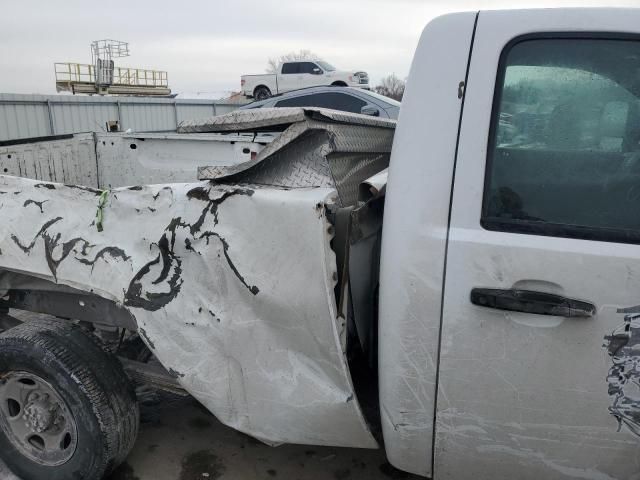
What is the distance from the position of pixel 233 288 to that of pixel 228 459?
1.24m

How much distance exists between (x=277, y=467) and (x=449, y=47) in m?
2.06

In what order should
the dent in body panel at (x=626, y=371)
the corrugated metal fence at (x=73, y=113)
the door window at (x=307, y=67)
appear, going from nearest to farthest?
the dent in body panel at (x=626, y=371)
the corrugated metal fence at (x=73, y=113)
the door window at (x=307, y=67)

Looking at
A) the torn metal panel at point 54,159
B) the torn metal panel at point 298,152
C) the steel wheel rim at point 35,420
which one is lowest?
the steel wheel rim at point 35,420

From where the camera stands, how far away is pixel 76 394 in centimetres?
219

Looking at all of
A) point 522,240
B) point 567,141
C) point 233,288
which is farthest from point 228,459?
point 567,141

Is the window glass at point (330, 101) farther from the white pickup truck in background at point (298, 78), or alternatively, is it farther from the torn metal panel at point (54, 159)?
the white pickup truck in background at point (298, 78)

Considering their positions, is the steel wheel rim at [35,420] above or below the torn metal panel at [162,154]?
below

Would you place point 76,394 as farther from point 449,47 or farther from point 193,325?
point 449,47

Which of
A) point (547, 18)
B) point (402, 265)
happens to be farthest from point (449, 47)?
point (402, 265)

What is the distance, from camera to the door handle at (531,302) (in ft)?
5.02

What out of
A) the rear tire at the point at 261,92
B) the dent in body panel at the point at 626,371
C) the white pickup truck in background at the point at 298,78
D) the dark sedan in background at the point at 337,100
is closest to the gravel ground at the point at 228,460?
the dent in body panel at the point at 626,371

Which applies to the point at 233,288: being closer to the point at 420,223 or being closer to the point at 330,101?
the point at 420,223

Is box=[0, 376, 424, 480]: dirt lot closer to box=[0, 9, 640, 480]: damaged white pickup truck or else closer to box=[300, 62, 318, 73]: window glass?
box=[0, 9, 640, 480]: damaged white pickup truck

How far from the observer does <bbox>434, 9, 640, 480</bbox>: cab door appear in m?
1.55
